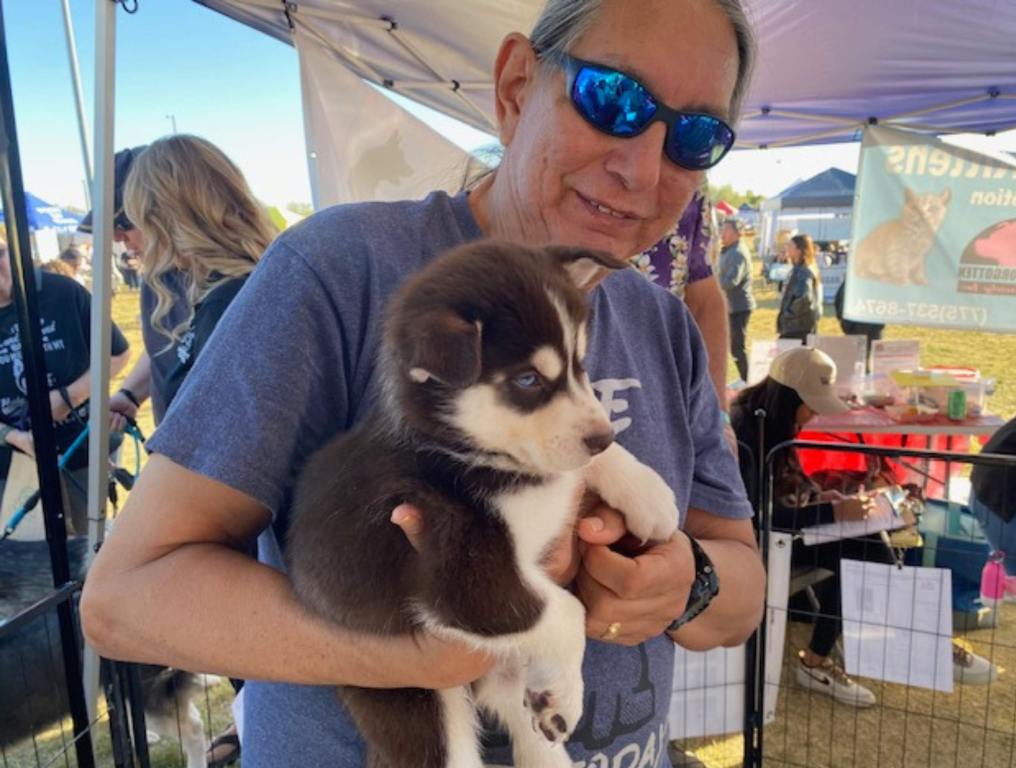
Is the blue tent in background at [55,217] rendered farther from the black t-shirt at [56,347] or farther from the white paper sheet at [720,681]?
the white paper sheet at [720,681]

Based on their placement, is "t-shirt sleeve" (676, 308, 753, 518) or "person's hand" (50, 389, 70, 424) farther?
"person's hand" (50, 389, 70, 424)

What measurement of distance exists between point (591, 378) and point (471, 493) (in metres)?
0.38

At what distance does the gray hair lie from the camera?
1430 millimetres

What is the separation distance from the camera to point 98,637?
A: 1140mm

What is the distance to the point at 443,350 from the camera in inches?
45.6

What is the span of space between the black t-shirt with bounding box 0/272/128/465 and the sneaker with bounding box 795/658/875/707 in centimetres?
479

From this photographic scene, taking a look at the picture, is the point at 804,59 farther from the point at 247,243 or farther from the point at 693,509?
the point at 693,509

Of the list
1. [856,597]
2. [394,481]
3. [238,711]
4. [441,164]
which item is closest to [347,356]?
[394,481]

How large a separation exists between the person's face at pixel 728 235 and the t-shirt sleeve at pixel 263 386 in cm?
1137

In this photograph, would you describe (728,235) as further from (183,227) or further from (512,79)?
(512,79)

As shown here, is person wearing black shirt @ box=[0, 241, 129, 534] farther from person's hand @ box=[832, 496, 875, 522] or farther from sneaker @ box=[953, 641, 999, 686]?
sneaker @ box=[953, 641, 999, 686]

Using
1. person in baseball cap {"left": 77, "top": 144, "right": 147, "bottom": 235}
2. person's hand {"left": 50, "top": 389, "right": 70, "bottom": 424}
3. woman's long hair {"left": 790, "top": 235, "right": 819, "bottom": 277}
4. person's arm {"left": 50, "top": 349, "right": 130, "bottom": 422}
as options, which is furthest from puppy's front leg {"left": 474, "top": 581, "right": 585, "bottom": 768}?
woman's long hair {"left": 790, "top": 235, "right": 819, "bottom": 277}

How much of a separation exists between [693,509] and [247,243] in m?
2.59

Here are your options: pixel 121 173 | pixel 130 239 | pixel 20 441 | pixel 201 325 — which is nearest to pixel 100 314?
pixel 201 325
